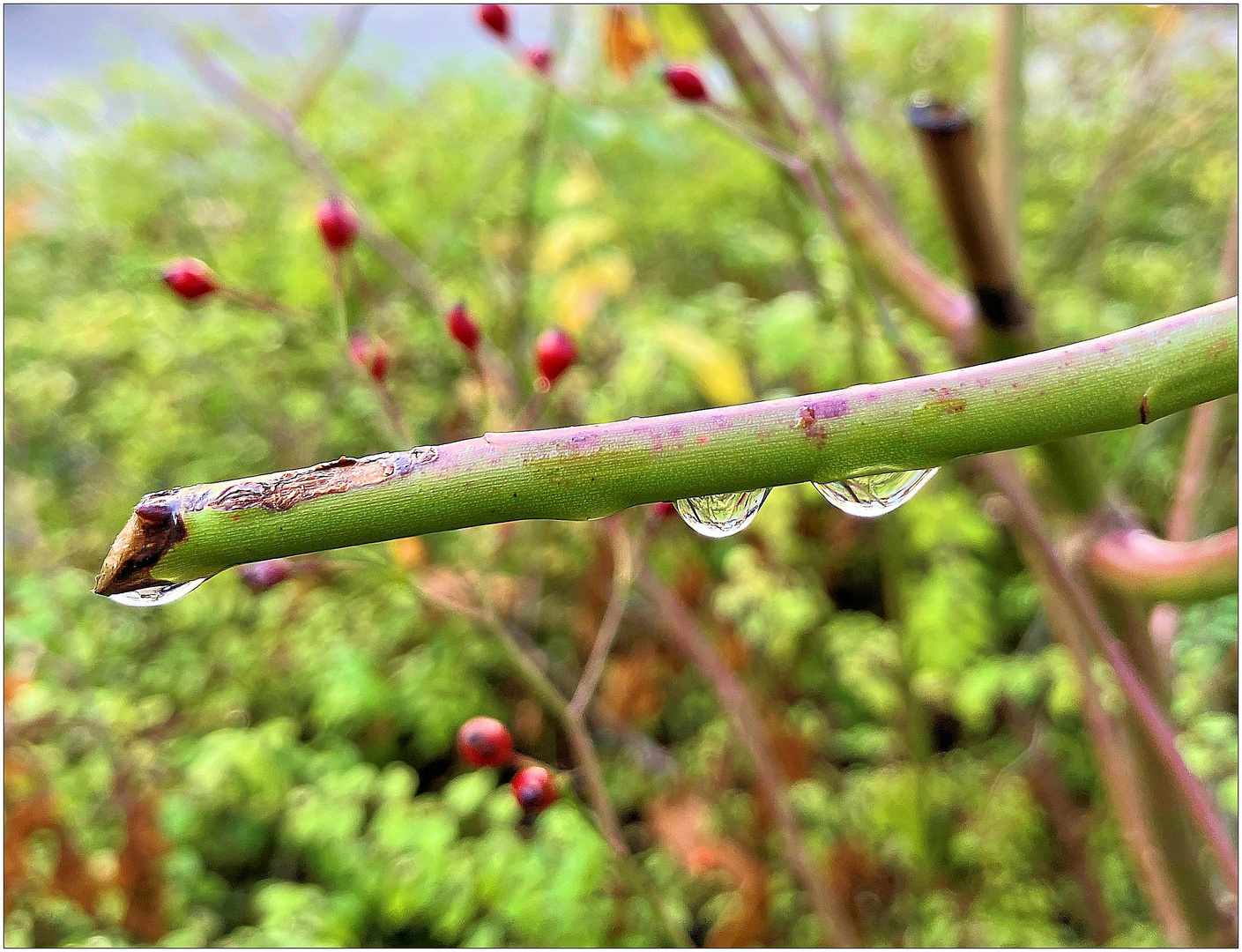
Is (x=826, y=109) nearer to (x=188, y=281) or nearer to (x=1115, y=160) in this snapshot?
(x=188, y=281)

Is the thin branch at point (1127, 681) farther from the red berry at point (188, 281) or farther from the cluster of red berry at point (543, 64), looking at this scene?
the red berry at point (188, 281)

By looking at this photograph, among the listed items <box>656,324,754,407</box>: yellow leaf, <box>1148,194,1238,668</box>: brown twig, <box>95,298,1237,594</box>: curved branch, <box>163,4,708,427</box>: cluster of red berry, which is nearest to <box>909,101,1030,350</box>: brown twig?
<box>163,4,708,427</box>: cluster of red berry

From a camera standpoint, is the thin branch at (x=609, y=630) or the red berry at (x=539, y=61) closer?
the thin branch at (x=609, y=630)

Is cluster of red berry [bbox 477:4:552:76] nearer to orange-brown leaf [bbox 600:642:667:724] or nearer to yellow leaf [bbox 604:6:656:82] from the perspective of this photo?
yellow leaf [bbox 604:6:656:82]

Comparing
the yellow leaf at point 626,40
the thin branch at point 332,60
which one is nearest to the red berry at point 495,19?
the thin branch at point 332,60

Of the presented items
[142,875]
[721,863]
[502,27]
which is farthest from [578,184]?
[142,875]

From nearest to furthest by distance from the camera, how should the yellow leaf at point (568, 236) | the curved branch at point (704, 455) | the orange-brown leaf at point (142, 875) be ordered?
the curved branch at point (704, 455)
the orange-brown leaf at point (142, 875)
the yellow leaf at point (568, 236)
